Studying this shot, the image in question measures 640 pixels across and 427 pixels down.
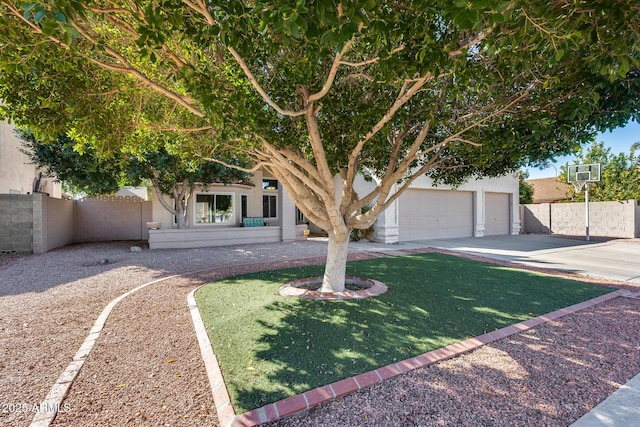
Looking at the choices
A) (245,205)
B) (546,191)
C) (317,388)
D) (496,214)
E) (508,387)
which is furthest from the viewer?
(546,191)

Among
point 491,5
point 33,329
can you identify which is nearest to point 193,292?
point 33,329

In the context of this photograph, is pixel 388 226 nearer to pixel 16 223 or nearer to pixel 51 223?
pixel 51 223

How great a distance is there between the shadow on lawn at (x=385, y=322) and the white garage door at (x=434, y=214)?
24.9 feet

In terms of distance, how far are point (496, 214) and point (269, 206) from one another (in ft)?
47.3

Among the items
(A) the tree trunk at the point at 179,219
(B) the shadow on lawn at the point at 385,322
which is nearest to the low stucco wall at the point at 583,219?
A: (B) the shadow on lawn at the point at 385,322

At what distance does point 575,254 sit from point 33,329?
631 inches

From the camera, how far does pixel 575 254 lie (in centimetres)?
1155

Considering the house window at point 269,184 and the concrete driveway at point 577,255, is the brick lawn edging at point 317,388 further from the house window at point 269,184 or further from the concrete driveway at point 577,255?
the house window at point 269,184

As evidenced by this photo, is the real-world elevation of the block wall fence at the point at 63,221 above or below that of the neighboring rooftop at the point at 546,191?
below

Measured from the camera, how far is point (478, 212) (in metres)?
17.0

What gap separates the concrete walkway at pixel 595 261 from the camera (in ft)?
8.63

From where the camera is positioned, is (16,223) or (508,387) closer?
(508,387)

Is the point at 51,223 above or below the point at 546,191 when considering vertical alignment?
below

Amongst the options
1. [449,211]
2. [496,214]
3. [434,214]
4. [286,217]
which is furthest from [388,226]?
[496,214]
